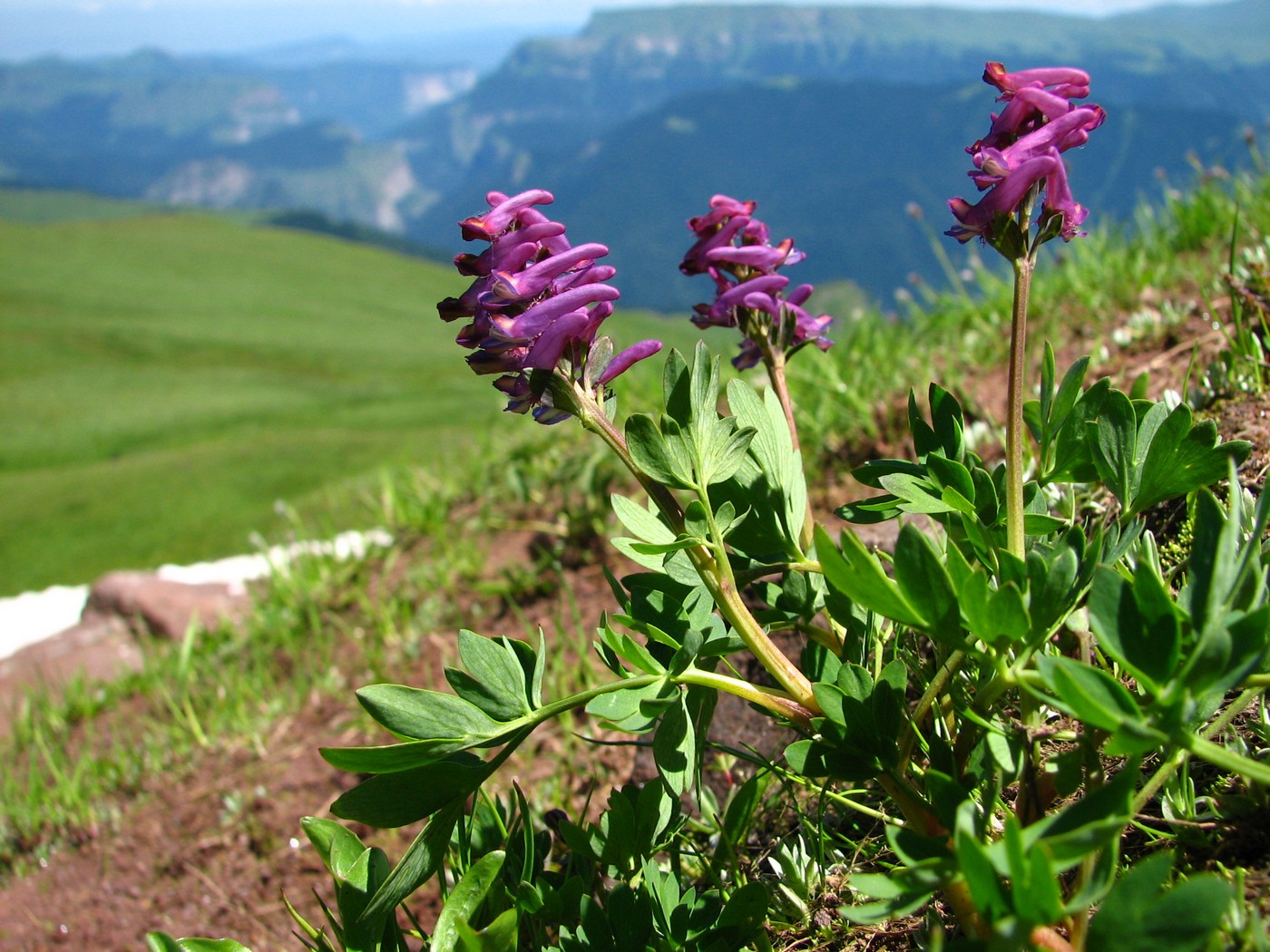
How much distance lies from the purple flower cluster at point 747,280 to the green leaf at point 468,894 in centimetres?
93

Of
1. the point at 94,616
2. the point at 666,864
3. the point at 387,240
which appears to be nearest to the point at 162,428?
the point at 94,616

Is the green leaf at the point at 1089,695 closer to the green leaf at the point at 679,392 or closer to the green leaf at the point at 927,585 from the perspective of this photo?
the green leaf at the point at 927,585

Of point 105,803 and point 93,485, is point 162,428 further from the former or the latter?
point 105,803

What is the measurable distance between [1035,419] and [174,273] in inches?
3712

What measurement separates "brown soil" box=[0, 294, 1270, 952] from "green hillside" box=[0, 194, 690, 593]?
276 centimetres

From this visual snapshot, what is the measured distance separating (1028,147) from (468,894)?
1.37m

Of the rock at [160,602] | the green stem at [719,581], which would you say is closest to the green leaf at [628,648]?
the green stem at [719,581]

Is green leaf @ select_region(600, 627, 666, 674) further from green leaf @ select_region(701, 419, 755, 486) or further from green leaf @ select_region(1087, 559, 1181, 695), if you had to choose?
green leaf @ select_region(1087, 559, 1181, 695)

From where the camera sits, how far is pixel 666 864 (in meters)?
1.75

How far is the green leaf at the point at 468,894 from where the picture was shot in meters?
1.28

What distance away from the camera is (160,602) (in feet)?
21.3

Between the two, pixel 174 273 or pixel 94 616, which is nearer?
pixel 94 616

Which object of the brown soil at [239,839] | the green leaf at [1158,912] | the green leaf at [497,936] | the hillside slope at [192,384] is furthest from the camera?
the hillside slope at [192,384]

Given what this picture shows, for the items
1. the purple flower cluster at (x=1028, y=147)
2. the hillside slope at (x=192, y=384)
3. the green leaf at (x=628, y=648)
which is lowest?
the hillside slope at (x=192, y=384)
